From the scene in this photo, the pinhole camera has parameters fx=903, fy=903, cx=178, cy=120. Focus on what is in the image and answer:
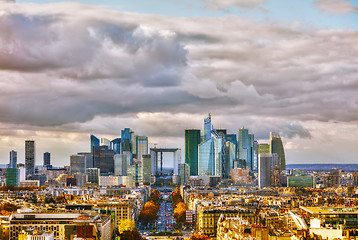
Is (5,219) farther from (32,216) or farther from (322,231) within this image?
(322,231)

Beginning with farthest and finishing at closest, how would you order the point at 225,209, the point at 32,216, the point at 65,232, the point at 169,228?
1. the point at 169,228
2. the point at 225,209
3. the point at 32,216
4. the point at 65,232

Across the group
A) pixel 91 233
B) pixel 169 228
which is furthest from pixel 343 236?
pixel 169 228

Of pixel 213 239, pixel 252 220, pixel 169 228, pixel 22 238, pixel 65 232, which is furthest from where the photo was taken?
pixel 169 228

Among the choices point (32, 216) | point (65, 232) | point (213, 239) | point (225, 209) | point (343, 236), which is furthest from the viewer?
point (225, 209)

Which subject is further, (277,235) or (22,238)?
(22,238)

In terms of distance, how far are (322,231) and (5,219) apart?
178 ft

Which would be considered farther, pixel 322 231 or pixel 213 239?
pixel 213 239

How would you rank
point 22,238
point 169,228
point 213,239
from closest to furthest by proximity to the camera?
1. point 22,238
2. point 213,239
3. point 169,228

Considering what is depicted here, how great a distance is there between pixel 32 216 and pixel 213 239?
28.1 meters

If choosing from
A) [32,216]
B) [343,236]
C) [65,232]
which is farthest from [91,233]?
[343,236]

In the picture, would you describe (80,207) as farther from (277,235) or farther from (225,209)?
(277,235)

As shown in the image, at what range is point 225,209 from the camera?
16425 centimetres

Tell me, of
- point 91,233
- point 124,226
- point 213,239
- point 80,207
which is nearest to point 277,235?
point 91,233

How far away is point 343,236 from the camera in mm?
92438
